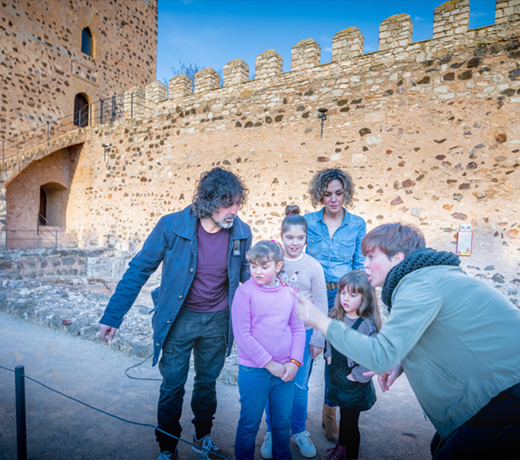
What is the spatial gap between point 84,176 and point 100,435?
426 inches

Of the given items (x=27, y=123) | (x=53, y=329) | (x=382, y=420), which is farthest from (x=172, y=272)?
(x=27, y=123)

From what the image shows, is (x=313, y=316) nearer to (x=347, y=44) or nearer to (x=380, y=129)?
(x=380, y=129)

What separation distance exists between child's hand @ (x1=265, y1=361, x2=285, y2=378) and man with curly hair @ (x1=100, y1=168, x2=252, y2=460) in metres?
0.42

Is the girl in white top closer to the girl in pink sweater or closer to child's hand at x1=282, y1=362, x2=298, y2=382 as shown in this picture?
the girl in pink sweater

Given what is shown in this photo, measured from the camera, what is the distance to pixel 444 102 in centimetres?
558

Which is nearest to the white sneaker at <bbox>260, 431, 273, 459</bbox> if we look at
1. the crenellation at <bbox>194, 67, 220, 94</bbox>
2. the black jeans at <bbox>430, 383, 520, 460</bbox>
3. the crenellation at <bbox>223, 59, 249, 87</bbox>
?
the black jeans at <bbox>430, 383, 520, 460</bbox>

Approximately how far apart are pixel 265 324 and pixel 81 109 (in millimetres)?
14552

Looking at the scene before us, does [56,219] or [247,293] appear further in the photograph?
[56,219]

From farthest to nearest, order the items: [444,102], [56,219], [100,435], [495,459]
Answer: [56,219], [444,102], [100,435], [495,459]

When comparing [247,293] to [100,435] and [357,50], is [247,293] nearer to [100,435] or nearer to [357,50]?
[100,435]

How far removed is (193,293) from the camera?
204 centimetres

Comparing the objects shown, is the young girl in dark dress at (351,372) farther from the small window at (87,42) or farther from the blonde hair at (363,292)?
the small window at (87,42)

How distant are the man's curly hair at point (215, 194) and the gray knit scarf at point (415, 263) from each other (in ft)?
3.46

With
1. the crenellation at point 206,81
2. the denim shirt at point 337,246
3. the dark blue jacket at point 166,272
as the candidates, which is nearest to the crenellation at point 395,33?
the crenellation at point 206,81
